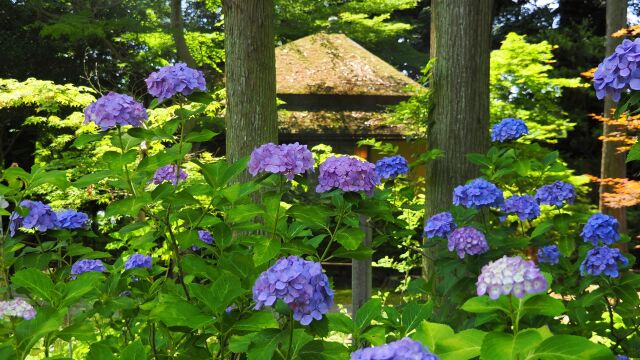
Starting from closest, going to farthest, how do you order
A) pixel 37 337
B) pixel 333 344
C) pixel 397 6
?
1. pixel 37 337
2. pixel 333 344
3. pixel 397 6

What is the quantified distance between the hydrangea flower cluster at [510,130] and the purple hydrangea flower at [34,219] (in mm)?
2066

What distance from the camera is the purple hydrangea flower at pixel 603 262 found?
225cm

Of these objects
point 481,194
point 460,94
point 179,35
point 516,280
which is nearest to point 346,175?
point 516,280

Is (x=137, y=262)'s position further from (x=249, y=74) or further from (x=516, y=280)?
(x=249, y=74)

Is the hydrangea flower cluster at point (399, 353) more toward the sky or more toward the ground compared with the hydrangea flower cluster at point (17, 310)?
more toward the sky

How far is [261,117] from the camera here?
4109 millimetres

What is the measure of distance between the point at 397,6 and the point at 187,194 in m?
12.5

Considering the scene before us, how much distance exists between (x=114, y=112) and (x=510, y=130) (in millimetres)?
2054

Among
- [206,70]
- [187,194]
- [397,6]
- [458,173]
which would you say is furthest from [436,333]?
[397,6]

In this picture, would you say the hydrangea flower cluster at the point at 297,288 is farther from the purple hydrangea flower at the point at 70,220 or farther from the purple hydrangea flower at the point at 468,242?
the purple hydrangea flower at the point at 70,220

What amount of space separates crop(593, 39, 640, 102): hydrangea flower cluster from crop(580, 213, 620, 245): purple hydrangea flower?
0.93 meters

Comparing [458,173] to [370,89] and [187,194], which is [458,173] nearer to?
[187,194]

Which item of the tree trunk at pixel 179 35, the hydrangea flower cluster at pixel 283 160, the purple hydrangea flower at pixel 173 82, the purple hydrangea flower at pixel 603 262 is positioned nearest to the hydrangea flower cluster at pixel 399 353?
the hydrangea flower cluster at pixel 283 160

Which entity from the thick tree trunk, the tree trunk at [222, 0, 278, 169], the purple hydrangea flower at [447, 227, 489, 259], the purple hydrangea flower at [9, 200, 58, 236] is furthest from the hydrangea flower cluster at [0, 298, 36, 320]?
the thick tree trunk
